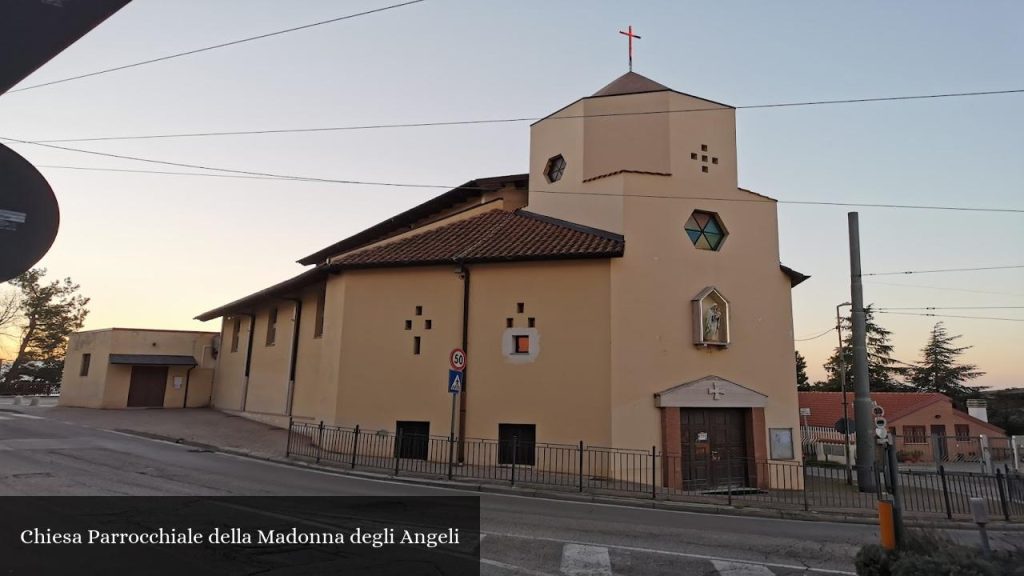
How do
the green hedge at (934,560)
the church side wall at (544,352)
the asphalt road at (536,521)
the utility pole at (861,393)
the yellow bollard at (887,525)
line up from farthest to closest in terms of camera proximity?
the church side wall at (544,352), the utility pole at (861,393), the asphalt road at (536,521), the yellow bollard at (887,525), the green hedge at (934,560)

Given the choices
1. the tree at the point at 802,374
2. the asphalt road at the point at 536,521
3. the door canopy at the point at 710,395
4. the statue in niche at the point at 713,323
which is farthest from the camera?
the tree at the point at 802,374

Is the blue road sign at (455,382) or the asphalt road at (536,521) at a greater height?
the blue road sign at (455,382)

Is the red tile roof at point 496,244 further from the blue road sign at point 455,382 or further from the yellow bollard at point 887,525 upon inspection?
the yellow bollard at point 887,525

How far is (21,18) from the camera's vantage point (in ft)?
6.64

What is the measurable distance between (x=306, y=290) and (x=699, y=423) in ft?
51.8

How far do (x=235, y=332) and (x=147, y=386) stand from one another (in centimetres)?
523

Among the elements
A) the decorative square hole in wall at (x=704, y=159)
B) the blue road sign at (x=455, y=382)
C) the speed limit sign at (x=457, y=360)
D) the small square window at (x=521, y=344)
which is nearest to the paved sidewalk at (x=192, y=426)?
the blue road sign at (x=455, y=382)

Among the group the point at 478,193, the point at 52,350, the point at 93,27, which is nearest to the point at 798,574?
the point at 93,27

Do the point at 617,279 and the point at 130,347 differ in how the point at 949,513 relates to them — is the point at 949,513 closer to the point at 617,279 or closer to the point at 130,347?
the point at 617,279

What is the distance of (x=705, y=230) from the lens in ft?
59.2

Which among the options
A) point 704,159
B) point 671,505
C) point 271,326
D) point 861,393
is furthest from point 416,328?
point 861,393

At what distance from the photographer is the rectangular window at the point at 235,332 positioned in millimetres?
30572

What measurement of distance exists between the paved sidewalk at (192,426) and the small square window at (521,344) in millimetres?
7374
